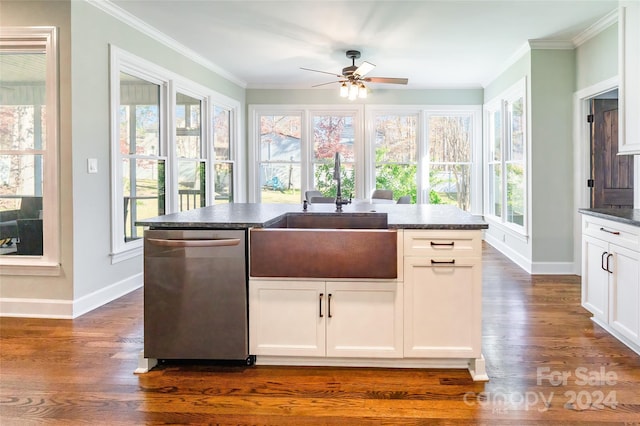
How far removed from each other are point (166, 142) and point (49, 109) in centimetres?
155

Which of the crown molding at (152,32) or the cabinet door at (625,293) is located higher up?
the crown molding at (152,32)

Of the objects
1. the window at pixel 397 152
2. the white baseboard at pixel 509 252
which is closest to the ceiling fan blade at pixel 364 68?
the window at pixel 397 152

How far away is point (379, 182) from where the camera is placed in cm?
743

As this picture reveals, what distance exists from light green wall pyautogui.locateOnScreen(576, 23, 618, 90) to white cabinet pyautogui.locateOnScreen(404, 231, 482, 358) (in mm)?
2980

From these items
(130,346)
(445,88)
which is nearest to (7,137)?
(130,346)

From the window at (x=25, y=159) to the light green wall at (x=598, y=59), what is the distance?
4936mm

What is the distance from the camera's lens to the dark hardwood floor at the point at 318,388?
6.49 ft

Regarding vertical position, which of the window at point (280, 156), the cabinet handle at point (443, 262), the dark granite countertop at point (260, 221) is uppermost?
the window at point (280, 156)

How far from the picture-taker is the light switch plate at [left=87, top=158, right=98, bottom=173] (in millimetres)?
3593

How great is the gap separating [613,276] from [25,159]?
4440mm

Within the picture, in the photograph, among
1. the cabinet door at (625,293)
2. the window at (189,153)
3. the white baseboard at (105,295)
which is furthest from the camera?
the window at (189,153)

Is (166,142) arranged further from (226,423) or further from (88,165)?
(226,423)

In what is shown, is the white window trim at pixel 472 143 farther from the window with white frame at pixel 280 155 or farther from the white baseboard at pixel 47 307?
the white baseboard at pixel 47 307

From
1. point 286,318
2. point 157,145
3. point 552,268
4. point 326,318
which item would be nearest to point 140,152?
point 157,145
